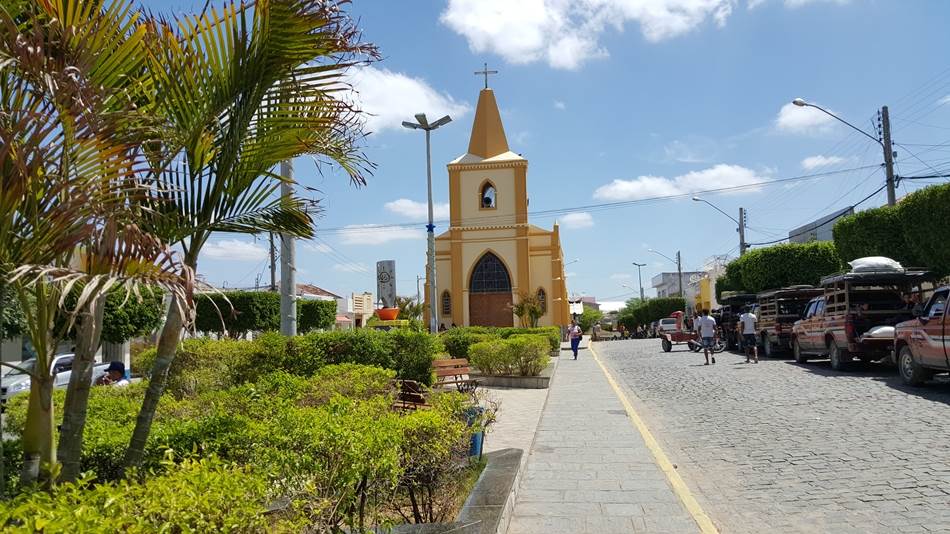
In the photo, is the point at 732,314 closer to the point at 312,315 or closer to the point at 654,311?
the point at 312,315

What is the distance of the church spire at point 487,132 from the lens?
153 feet

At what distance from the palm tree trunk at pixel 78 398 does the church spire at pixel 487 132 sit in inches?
1718

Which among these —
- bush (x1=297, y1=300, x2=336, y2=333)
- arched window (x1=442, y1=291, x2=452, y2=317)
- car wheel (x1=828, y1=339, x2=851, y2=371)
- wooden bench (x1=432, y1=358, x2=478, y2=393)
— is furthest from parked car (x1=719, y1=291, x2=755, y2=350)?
bush (x1=297, y1=300, x2=336, y2=333)

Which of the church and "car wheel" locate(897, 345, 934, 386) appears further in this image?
the church

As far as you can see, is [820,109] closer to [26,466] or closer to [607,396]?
[607,396]

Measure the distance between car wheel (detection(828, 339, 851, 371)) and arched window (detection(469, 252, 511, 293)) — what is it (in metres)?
28.2

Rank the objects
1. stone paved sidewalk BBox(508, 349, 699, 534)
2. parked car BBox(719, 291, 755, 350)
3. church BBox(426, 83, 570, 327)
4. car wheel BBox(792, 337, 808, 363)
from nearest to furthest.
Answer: stone paved sidewalk BBox(508, 349, 699, 534)
car wheel BBox(792, 337, 808, 363)
parked car BBox(719, 291, 755, 350)
church BBox(426, 83, 570, 327)

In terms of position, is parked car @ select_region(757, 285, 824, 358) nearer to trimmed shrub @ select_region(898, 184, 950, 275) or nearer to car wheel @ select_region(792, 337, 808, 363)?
car wheel @ select_region(792, 337, 808, 363)

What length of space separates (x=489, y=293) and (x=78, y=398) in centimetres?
4103

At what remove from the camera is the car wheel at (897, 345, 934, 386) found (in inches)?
478

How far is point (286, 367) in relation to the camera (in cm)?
958

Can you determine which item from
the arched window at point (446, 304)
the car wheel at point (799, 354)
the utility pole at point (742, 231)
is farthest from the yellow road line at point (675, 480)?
the arched window at point (446, 304)

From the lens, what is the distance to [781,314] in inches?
866

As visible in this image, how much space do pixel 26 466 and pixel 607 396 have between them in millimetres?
11193
